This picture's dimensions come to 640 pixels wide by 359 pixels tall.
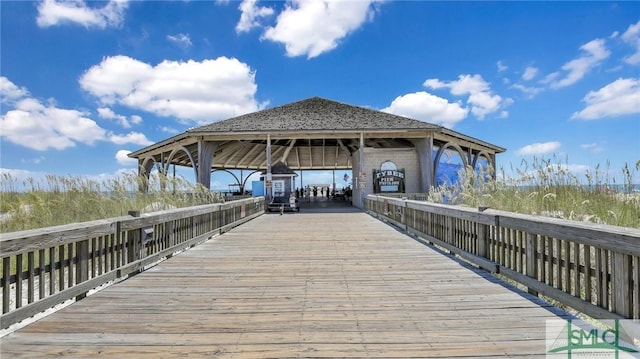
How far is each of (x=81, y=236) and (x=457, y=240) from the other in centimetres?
476

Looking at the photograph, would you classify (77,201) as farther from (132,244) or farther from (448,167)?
(448,167)

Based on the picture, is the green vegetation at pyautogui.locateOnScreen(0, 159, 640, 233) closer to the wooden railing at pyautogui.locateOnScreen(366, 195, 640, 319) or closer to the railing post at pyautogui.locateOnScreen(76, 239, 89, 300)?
the wooden railing at pyautogui.locateOnScreen(366, 195, 640, 319)

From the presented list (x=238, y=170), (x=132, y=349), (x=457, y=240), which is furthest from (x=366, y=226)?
(x=238, y=170)

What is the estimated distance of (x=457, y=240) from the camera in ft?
18.1

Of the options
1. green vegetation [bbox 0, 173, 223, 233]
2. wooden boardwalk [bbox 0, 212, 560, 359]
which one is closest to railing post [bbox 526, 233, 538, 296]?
wooden boardwalk [bbox 0, 212, 560, 359]

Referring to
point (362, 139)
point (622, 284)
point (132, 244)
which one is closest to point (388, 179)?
point (362, 139)

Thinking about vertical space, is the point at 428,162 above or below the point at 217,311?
above

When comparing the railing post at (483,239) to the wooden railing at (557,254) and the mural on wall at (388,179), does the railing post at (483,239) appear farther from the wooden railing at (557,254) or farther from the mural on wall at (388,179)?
the mural on wall at (388,179)

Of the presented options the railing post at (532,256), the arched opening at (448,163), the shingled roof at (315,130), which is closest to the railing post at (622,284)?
the railing post at (532,256)

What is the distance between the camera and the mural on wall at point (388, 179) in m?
15.9

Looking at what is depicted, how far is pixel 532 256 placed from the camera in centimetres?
364

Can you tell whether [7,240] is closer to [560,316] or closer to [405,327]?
[405,327]

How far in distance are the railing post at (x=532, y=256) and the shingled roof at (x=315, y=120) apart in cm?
1113
